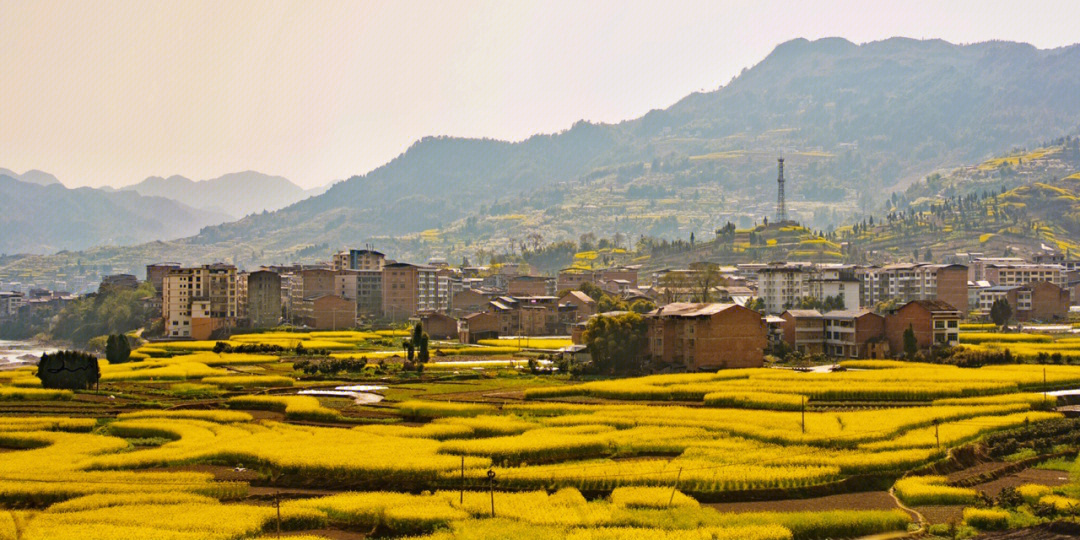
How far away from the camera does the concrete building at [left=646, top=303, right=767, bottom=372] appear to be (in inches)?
2790

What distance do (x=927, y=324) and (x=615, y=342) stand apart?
22196mm

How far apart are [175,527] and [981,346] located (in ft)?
200

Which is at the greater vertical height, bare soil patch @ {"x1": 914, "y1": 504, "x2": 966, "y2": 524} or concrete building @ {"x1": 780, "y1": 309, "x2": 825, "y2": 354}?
concrete building @ {"x1": 780, "y1": 309, "x2": 825, "y2": 354}

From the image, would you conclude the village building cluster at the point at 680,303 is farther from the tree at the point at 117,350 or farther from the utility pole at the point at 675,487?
the utility pole at the point at 675,487

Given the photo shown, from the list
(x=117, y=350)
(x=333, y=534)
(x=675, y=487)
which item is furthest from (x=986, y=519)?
(x=117, y=350)

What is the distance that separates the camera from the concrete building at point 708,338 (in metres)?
70.9

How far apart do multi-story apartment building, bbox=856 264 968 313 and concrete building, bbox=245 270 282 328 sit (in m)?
69.5

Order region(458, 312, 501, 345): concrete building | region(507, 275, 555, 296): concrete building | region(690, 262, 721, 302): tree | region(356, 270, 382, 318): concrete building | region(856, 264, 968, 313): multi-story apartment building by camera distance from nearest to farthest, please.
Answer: region(458, 312, 501, 345): concrete building < region(856, 264, 968, 313): multi-story apartment building < region(690, 262, 721, 302): tree < region(356, 270, 382, 318): concrete building < region(507, 275, 555, 296): concrete building

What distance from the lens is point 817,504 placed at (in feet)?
109

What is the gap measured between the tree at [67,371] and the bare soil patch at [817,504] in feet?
135

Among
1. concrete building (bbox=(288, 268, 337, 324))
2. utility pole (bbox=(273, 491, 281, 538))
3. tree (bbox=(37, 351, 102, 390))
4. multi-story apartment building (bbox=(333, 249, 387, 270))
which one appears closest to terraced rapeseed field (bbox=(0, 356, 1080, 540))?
utility pole (bbox=(273, 491, 281, 538))

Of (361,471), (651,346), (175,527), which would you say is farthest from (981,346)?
(175,527)

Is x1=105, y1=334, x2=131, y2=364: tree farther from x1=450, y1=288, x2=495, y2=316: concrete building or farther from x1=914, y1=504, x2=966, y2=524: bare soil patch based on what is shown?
x1=450, y1=288, x2=495, y2=316: concrete building

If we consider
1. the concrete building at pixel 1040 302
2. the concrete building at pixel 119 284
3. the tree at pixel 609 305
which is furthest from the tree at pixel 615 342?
the concrete building at pixel 119 284
